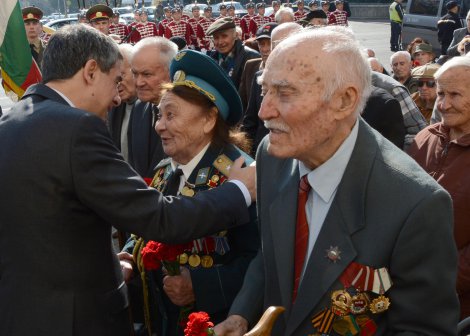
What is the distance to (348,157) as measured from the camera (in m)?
1.98

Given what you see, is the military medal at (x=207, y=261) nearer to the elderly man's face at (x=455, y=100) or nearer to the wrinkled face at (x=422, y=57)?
the elderly man's face at (x=455, y=100)

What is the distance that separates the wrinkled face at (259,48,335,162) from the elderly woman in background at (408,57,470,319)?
139 cm

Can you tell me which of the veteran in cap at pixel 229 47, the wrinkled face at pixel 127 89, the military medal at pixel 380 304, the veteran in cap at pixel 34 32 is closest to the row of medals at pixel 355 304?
the military medal at pixel 380 304

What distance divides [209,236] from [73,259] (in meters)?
0.62

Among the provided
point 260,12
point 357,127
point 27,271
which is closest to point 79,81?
point 27,271

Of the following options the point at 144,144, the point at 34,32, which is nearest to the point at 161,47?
the point at 144,144

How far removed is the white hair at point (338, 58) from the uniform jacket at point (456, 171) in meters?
1.37

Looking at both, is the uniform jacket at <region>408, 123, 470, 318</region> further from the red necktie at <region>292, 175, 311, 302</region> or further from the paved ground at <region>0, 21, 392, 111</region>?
the paved ground at <region>0, 21, 392, 111</region>

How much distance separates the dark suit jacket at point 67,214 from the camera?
7.29 feet

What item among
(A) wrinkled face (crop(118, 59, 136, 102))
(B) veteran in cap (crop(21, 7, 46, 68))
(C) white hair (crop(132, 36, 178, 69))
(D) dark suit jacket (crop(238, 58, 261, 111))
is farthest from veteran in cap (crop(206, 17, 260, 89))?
(C) white hair (crop(132, 36, 178, 69))

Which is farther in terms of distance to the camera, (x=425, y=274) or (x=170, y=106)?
(x=170, y=106)

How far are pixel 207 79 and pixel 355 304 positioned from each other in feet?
4.62

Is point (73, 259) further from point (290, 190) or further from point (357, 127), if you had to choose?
point (357, 127)

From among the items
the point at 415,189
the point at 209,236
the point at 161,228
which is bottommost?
the point at 209,236
